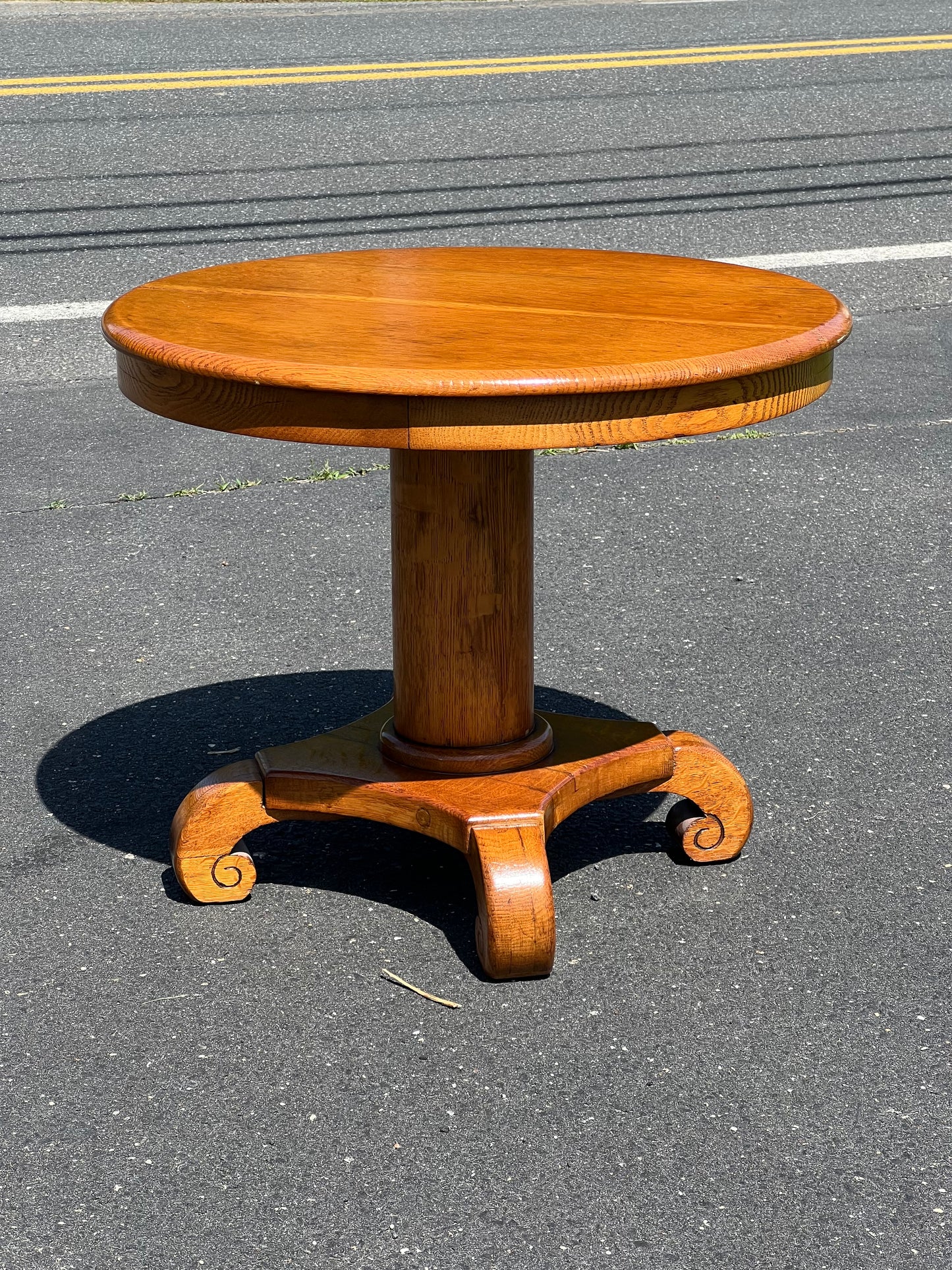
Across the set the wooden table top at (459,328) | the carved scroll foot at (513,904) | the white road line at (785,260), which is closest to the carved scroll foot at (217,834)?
the carved scroll foot at (513,904)

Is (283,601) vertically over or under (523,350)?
under

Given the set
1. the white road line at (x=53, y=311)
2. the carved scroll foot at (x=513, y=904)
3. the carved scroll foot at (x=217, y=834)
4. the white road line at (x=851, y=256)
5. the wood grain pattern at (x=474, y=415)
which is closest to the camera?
the wood grain pattern at (x=474, y=415)

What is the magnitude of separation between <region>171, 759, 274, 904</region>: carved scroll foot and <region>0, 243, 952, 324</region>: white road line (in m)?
3.79

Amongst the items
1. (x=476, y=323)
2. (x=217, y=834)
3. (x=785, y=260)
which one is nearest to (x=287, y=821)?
(x=217, y=834)

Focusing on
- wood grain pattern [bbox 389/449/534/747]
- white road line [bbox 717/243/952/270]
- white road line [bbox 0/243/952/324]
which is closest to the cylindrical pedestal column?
wood grain pattern [bbox 389/449/534/747]

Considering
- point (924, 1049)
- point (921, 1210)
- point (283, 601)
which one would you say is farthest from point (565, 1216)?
point (283, 601)

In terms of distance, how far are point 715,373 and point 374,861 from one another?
115 centimetres

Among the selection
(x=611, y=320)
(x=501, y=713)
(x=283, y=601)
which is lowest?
(x=283, y=601)

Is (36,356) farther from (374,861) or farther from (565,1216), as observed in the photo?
(565,1216)

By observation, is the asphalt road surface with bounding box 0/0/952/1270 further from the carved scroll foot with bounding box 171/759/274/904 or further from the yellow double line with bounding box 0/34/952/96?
the yellow double line with bounding box 0/34/952/96

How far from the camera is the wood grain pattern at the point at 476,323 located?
1.98 m

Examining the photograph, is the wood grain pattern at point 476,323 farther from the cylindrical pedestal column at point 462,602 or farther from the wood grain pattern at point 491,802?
the wood grain pattern at point 491,802

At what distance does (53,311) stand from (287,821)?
3.83 m

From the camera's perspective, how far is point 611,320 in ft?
7.50
